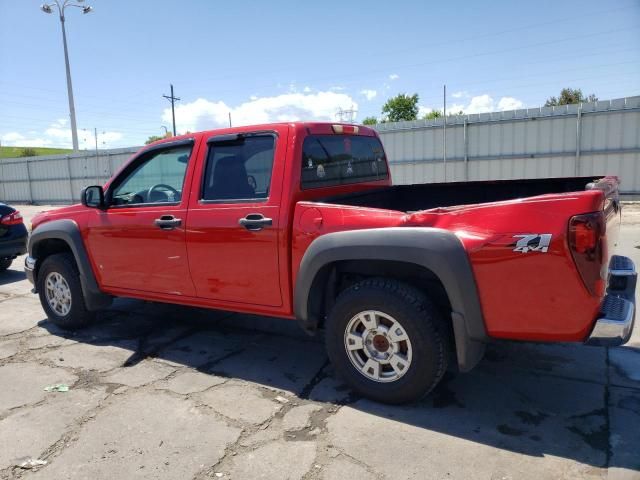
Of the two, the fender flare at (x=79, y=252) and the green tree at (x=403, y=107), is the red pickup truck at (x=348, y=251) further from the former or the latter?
the green tree at (x=403, y=107)

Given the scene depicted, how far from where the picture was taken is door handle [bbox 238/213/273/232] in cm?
359

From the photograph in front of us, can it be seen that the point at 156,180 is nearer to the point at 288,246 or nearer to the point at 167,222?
the point at 167,222

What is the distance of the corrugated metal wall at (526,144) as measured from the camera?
44.1 feet

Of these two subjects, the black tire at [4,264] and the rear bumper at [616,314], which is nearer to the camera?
the rear bumper at [616,314]

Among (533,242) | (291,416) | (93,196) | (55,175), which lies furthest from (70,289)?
(55,175)

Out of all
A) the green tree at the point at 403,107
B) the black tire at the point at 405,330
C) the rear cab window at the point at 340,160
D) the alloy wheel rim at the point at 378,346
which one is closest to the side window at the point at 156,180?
the rear cab window at the point at 340,160

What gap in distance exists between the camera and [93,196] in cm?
470

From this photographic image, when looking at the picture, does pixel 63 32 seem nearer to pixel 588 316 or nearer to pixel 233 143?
pixel 233 143

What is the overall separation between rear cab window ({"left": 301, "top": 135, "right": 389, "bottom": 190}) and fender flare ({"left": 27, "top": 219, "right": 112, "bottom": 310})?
252cm

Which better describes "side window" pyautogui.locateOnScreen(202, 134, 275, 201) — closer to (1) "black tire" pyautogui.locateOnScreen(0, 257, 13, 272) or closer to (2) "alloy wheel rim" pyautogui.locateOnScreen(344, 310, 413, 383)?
(2) "alloy wheel rim" pyautogui.locateOnScreen(344, 310, 413, 383)

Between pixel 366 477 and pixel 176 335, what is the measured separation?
9.60ft

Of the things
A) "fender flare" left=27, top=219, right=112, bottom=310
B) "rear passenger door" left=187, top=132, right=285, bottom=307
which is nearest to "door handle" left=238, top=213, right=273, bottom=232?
"rear passenger door" left=187, top=132, right=285, bottom=307

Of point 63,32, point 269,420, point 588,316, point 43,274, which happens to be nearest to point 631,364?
point 588,316

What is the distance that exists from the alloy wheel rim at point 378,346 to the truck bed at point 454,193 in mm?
966
